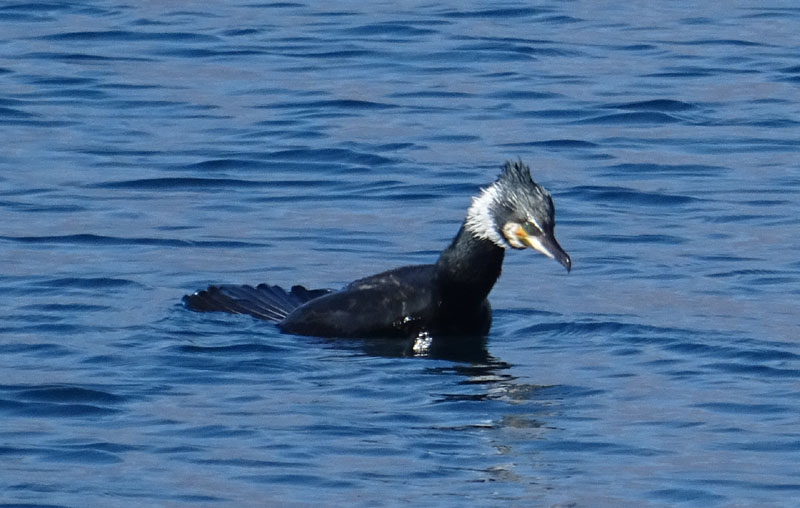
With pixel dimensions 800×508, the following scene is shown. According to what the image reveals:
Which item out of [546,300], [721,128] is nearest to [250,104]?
[721,128]

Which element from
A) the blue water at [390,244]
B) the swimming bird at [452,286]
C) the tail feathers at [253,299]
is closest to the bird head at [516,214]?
the swimming bird at [452,286]

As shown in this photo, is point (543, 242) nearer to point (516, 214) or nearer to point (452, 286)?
point (516, 214)

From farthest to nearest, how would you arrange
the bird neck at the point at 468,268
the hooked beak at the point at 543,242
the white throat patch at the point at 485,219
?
1. the bird neck at the point at 468,268
2. the white throat patch at the point at 485,219
3. the hooked beak at the point at 543,242

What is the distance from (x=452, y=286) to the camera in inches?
441

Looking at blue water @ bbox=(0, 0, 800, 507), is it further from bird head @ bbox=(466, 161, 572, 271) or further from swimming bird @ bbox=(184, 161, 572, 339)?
bird head @ bbox=(466, 161, 572, 271)

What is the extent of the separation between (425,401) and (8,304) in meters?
3.26

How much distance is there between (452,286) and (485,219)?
0.48 metres

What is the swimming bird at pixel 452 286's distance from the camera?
1080 cm

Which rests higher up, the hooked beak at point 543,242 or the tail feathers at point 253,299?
the hooked beak at point 543,242

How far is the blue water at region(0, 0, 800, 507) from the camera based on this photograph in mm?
9055

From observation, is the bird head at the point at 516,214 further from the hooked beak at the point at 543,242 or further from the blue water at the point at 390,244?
the blue water at the point at 390,244

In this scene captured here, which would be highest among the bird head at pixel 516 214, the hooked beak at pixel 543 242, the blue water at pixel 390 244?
the bird head at pixel 516 214

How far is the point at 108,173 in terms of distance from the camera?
52.2 feet

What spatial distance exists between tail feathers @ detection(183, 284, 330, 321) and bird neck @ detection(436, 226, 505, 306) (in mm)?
1077
